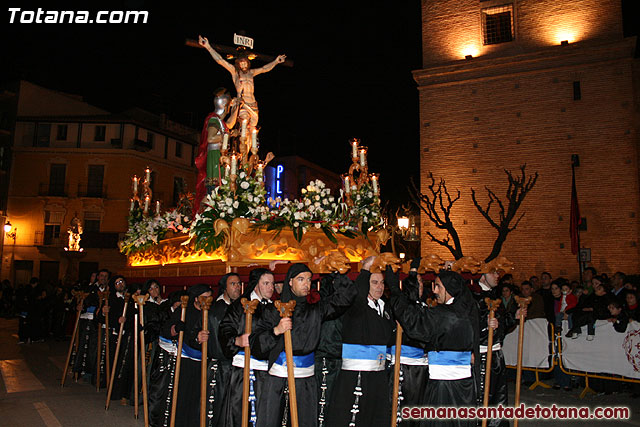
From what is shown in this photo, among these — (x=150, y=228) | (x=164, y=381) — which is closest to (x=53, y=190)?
(x=150, y=228)

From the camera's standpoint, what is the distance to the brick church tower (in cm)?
1800

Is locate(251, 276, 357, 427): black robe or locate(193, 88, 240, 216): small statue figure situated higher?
locate(193, 88, 240, 216): small statue figure

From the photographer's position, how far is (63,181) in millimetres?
34281

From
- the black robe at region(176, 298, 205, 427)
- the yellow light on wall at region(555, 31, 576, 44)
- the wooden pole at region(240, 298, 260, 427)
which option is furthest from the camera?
the yellow light on wall at region(555, 31, 576, 44)

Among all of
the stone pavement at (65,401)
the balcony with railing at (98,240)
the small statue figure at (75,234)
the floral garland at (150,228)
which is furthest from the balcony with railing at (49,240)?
the floral garland at (150,228)

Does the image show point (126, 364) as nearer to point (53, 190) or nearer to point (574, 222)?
point (574, 222)

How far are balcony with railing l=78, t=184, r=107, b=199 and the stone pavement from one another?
77.7 ft

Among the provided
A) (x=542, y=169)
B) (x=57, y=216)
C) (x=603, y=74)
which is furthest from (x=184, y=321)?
(x=57, y=216)

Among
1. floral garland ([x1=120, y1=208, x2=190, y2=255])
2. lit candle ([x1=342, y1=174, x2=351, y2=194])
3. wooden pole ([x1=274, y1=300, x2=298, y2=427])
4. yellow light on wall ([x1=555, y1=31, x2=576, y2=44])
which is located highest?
yellow light on wall ([x1=555, y1=31, x2=576, y2=44])

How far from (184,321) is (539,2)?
1904 centimetres

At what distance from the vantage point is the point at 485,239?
1977cm

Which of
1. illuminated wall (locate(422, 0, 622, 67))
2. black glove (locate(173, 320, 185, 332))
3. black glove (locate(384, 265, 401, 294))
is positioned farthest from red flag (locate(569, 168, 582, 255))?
black glove (locate(173, 320, 185, 332))

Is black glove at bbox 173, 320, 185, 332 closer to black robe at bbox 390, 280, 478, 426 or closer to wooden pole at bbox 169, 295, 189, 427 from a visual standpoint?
wooden pole at bbox 169, 295, 189, 427

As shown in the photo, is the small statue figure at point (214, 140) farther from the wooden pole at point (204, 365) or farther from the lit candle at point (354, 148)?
the wooden pole at point (204, 365)
